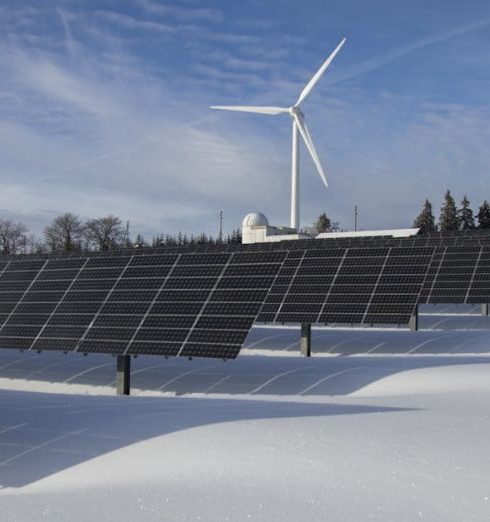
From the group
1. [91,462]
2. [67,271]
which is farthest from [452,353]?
[91,462]

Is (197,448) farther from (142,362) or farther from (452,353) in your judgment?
(452,353)

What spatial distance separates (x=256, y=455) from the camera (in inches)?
450

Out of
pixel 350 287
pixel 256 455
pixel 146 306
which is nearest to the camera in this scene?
pixel 256 455

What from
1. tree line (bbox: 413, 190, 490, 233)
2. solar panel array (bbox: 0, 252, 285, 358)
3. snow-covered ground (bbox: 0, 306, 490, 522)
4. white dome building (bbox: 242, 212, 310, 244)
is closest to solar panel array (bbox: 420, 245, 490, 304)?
snow-covered ground (bbox: 0, 306, 490, 522)

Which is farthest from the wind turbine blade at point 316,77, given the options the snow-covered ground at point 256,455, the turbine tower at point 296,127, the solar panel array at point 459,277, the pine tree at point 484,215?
the pine tree at point 484,215

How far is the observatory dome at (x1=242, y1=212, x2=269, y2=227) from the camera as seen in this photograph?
87.1m

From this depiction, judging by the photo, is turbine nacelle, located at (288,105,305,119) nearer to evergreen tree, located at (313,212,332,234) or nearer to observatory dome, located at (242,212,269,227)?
observatory dome, located at (242,212,269,227)

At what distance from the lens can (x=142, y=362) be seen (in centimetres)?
2462

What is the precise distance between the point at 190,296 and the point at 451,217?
441 ft

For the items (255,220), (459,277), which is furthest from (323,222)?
(459,277)

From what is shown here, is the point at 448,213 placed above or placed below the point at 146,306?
above

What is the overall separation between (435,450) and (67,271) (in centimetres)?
1782

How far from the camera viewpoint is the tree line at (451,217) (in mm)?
140375

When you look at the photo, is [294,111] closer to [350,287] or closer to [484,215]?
Answer: [350,287]
